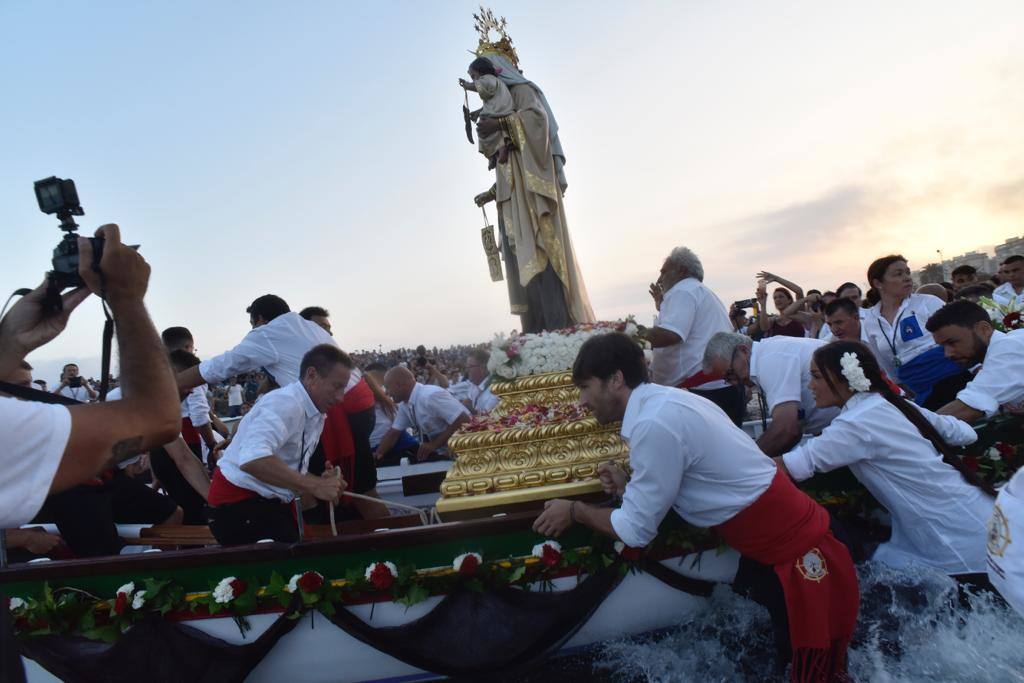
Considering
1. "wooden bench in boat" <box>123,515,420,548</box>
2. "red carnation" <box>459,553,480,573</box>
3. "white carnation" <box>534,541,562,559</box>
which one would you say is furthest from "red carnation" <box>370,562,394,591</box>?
"white carnation" <box>534,541,562,559</box>

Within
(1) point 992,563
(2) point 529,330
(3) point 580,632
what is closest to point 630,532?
(3) point 580,632

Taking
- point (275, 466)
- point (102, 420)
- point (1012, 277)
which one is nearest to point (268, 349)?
point (275, 466)

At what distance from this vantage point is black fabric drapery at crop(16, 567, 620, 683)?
2887 mm

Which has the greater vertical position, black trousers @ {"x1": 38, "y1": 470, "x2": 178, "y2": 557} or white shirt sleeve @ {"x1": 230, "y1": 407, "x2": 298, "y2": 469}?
white shirt sleeve @ {"x1": 230, "y1": 407, "x2": 298, "y2": 469}

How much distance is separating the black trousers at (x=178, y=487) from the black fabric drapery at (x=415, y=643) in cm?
208

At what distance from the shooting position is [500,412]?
415cm

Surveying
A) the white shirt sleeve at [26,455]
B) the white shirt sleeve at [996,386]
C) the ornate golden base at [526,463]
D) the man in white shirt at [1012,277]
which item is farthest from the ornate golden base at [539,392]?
the man in white shirt at [1012,277]

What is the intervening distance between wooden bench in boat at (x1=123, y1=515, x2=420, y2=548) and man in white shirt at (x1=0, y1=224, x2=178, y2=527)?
2.13 metres

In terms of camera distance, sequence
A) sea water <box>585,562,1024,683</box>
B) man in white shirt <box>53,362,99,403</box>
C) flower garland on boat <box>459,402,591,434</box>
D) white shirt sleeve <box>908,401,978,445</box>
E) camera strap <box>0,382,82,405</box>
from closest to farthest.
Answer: camera strap <box>0,382,82,405</box> → sea water <box>585,562,1024,683</box> → white shirt sleeve <box>908,401,978,445</box> → flower garland on boat <box>459,402,591,434</box> → man in white shirt <box>53,362,99,403</box>

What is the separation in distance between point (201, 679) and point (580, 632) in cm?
172

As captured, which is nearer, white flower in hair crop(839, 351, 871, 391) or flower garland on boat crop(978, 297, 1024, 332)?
white flower in hair crop(839, 351, 871, 391)

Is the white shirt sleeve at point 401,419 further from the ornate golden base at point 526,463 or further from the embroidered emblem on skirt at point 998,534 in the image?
the embroidered emblem on skirt at point 998,534

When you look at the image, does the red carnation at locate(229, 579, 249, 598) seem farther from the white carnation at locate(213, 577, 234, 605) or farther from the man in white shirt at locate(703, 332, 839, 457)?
the man in white shirt at locate(703, 332, 839, 457)

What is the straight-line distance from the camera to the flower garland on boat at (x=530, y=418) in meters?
3.68
